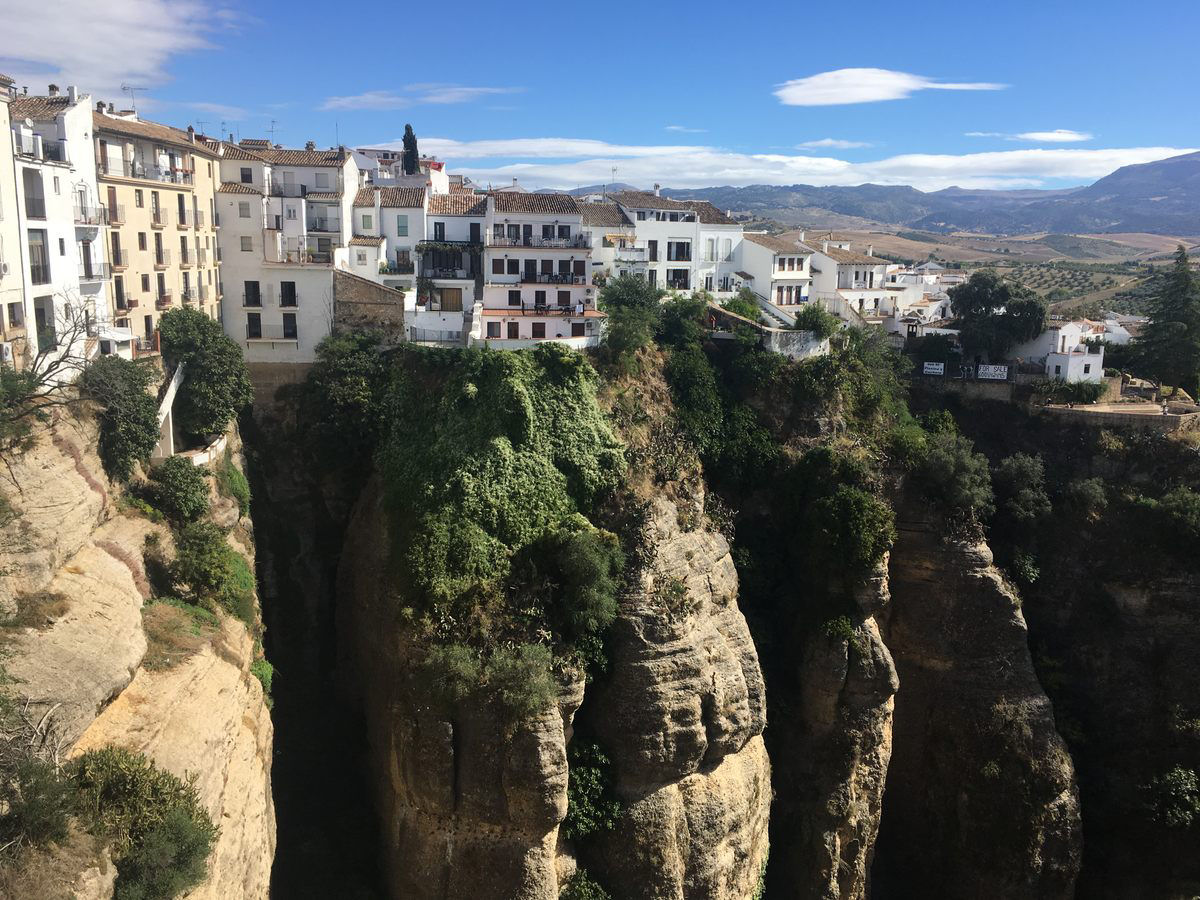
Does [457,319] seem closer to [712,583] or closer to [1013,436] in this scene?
[712,583]

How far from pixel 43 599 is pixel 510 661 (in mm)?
11344

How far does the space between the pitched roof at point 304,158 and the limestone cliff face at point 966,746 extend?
88.8 ft

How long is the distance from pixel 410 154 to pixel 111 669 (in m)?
36.7

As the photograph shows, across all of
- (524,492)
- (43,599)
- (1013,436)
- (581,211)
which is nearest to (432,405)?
(524,492)

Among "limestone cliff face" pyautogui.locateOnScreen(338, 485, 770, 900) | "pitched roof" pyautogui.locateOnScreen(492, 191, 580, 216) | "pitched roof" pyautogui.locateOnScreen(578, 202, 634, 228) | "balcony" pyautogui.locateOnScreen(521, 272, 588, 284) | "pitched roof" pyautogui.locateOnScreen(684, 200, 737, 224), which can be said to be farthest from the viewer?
"pitched roof" pyautogui.locateOnScreen(684, 200, 737, 224)

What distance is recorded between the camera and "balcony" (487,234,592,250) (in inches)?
1654

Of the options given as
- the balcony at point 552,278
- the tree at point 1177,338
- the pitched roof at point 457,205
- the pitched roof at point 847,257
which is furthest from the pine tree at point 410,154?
the tree at point 1177,338

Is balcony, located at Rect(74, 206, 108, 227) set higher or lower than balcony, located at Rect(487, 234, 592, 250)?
higher

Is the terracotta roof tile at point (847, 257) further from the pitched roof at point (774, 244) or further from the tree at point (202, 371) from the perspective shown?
the tree at point (202, 371)

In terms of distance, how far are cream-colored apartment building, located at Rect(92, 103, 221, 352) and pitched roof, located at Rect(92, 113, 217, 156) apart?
4 centimetres

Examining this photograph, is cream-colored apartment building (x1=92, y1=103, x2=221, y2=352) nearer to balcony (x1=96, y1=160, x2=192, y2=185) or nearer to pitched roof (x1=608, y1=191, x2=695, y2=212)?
balcony (x1=96, y1=160, x2=192, y2=185)

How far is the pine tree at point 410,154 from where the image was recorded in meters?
50.5

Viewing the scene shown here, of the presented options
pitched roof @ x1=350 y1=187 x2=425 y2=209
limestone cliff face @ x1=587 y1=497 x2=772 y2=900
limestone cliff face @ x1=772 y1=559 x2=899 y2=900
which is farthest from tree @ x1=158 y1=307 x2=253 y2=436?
limestone cliff face @ x1=772 y1=559 x2=899 y2=900

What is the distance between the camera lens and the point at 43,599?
20812 millimetres
